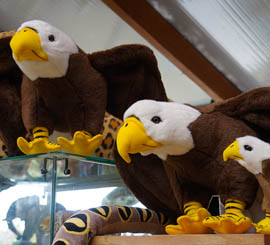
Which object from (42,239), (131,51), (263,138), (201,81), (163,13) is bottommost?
(42,239)

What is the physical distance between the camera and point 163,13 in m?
1.24

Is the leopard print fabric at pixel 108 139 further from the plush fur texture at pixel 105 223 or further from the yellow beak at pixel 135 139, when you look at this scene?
the yellow beak at pixel 135 139

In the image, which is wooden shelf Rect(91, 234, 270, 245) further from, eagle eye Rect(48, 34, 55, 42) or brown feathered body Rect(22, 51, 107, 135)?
eagle eye Rect(48, 34, 55, 42)

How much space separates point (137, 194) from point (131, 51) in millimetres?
237

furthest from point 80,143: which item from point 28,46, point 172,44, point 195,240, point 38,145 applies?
point 172,44

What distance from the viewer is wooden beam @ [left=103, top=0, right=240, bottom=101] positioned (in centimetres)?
120

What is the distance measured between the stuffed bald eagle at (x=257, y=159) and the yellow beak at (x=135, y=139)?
0.30ft

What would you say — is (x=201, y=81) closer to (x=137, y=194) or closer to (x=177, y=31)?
(x=177, y=31)

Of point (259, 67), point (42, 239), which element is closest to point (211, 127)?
point (42, 239)

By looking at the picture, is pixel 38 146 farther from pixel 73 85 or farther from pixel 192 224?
pixel 192 224

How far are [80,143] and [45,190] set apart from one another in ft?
0.31

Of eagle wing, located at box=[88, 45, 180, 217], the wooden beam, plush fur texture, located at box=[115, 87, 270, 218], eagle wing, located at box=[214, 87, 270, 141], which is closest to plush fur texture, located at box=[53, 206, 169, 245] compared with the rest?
eagle wing, located at box=[88, 45, 180, 217]

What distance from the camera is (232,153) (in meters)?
0.52

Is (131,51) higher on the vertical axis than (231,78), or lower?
lower
